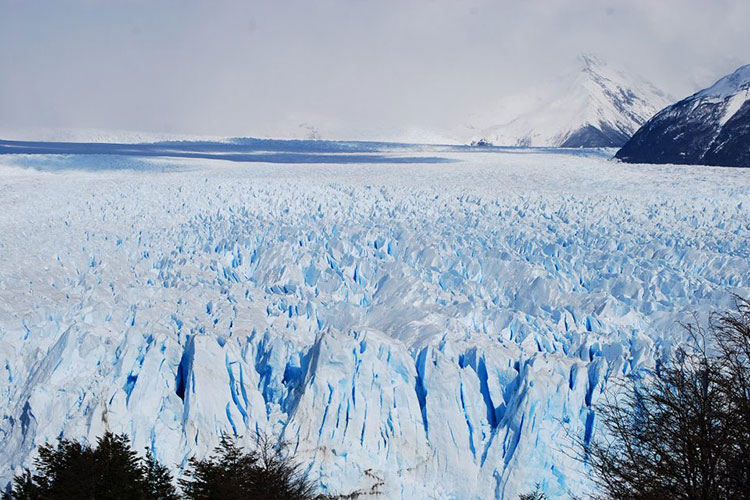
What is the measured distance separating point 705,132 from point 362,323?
1952 centimetres

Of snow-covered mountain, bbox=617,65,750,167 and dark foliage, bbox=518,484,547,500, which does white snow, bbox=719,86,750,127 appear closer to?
snow-covered mountain, bbox=617,65,750,167

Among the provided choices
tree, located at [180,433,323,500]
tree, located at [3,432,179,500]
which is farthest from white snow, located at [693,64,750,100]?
tree, located at [3,432,179,500]

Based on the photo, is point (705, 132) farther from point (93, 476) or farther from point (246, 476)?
point (93, 476)

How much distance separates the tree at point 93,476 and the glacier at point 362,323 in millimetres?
490

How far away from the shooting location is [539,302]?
9930mm

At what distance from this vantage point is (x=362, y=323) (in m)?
9.80

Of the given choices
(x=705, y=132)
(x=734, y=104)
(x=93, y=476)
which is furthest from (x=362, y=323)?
(x=734, y=104)

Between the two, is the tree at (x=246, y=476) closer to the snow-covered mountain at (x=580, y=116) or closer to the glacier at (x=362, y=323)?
the glacier at (x=362, y=323)

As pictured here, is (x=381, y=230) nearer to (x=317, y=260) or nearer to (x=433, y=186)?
(x=317, y=260)

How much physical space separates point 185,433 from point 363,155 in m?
21.8

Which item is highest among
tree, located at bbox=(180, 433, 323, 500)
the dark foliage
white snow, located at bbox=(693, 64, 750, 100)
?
white snow, located at bbox=(693, 64, 750, 100)

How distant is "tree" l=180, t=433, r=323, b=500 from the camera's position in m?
6.41

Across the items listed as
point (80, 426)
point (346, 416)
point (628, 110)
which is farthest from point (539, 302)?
point (628, 110)

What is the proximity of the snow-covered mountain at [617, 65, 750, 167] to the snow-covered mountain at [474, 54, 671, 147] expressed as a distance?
40.4m
